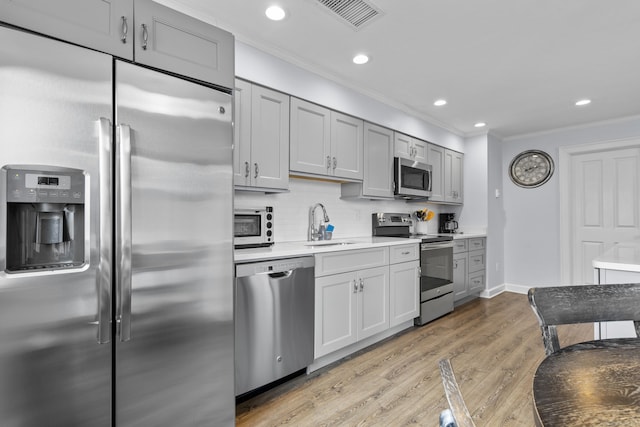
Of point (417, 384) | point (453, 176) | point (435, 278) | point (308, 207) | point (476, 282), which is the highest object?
point (453, 176)

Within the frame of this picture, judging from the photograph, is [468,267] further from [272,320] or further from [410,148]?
[272,320]

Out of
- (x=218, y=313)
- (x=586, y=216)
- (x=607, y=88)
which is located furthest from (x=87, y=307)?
(x=586, y=216)

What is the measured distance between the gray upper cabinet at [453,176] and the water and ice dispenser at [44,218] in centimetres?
418

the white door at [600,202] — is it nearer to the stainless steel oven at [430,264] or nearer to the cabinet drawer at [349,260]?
the stainless steel oven at [430,264]

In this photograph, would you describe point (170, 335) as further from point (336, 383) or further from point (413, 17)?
point (413, 17)

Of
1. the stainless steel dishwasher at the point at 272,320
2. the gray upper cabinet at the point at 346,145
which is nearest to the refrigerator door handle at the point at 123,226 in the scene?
the stainless steel dishwasher at the point at 272,320

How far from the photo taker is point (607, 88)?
328 centimetres

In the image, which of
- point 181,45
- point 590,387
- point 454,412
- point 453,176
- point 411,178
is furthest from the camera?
point 453,176

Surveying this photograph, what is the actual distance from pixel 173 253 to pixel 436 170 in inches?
145

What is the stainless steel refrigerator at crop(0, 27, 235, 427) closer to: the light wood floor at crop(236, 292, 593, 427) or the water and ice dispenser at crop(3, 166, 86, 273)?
the water and ice dispenser at crop(3, 166, 86, 273)

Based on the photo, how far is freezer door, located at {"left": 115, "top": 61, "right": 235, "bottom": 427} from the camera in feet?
4.46

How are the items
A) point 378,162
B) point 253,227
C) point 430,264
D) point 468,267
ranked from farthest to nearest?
point 468,267 → point 430,264 → point 378,162 → point 253,227

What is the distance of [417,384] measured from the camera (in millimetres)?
2266

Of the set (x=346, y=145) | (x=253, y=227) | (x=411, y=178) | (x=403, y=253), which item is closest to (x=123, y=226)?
(x=253, y=227)
